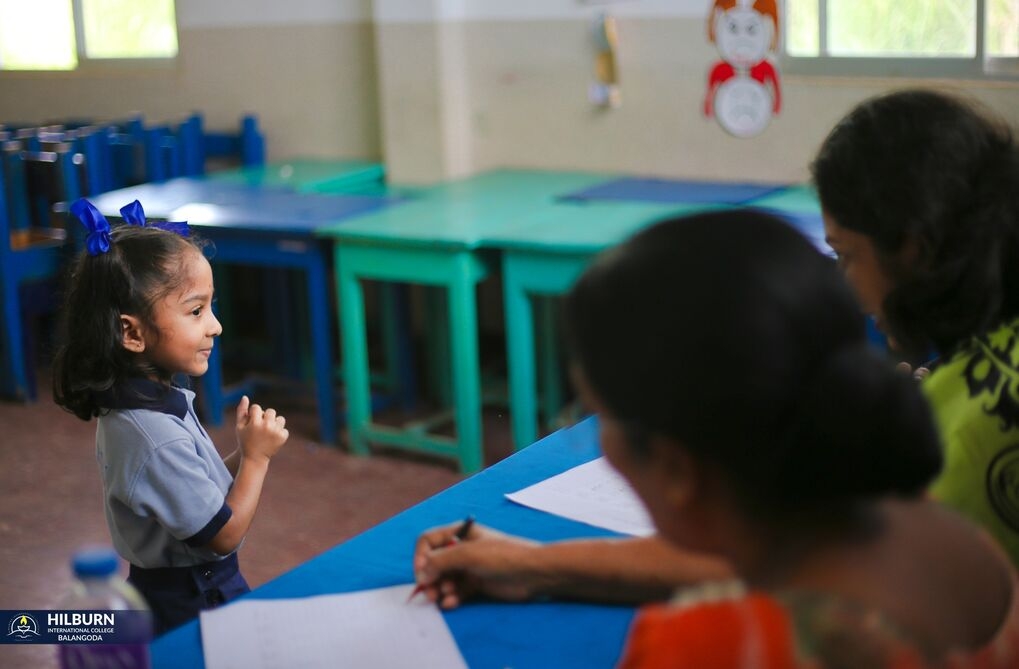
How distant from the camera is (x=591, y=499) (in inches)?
60.8

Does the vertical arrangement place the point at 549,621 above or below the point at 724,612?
below

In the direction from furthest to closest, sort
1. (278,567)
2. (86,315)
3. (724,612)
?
(278,567), (86,315), (724,612)

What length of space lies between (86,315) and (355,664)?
2.43ft

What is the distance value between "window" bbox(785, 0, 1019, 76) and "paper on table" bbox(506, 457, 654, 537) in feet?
7.96

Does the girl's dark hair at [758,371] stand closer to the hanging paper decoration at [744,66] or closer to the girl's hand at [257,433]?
the girl's hand at [257,433]

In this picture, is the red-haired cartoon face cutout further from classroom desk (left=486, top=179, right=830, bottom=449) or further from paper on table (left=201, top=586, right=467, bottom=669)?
paper on table (left=201, top=586, right=467, bottom=669)

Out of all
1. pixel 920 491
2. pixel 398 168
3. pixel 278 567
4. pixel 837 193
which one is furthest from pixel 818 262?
pixel 398 168

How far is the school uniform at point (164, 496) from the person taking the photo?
1.63 m

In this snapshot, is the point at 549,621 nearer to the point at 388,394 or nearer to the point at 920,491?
the point at 920,491

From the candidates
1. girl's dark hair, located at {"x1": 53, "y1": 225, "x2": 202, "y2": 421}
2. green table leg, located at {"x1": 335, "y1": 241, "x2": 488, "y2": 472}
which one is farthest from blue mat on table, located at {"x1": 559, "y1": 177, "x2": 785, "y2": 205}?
girl's dark hair, located at {"x1": 53, "y1": 225, "x2": 202, "y2": 421}

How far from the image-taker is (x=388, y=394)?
4176 millimetres

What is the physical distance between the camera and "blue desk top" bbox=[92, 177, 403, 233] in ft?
11.9

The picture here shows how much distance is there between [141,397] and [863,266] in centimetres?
98

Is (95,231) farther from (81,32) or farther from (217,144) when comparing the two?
Result: (81,32)
